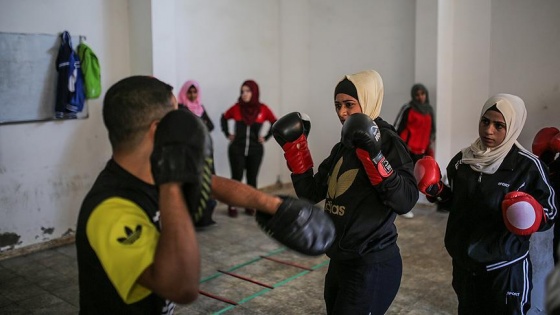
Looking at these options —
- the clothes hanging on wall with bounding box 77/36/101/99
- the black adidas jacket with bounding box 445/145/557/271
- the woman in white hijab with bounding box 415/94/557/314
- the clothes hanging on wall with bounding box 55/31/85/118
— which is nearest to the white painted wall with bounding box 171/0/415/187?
the clothes hanging on wall with bounding box 77/36/101/99

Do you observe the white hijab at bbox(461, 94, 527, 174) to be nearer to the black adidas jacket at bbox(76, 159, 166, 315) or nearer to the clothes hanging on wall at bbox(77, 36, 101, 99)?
the black adidas jacket at bbox(76, 159, 166, 315)

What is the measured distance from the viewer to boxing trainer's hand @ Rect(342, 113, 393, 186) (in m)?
1.98

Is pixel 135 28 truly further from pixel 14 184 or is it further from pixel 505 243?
pixel 505 243

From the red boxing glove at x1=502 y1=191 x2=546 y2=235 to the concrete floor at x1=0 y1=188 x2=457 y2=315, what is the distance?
4.76ft

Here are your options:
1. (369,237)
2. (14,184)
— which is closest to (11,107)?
(14,184)

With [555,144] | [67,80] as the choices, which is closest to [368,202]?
[555,144]

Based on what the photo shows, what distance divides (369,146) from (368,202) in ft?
0.83

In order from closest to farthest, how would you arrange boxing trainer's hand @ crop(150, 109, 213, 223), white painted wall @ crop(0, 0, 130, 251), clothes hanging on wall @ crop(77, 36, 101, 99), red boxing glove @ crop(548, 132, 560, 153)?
boxing trainer's hand @ crop(150, 109, 213, 223)
red boxing glove @ crop(548, 132, 560, 153)
white painted wall @ crop(0, 0, 130, 251)
clothes hanging on wall @ crop(77, 36, 101, 99)

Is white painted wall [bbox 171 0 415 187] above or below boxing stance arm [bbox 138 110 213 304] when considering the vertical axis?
above

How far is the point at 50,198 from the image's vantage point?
4.88 metres

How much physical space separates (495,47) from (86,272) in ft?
17.6

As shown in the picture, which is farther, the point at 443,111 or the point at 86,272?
the point at 443,111

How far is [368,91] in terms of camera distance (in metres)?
2.24

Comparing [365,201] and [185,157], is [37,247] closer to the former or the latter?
[365,201]
